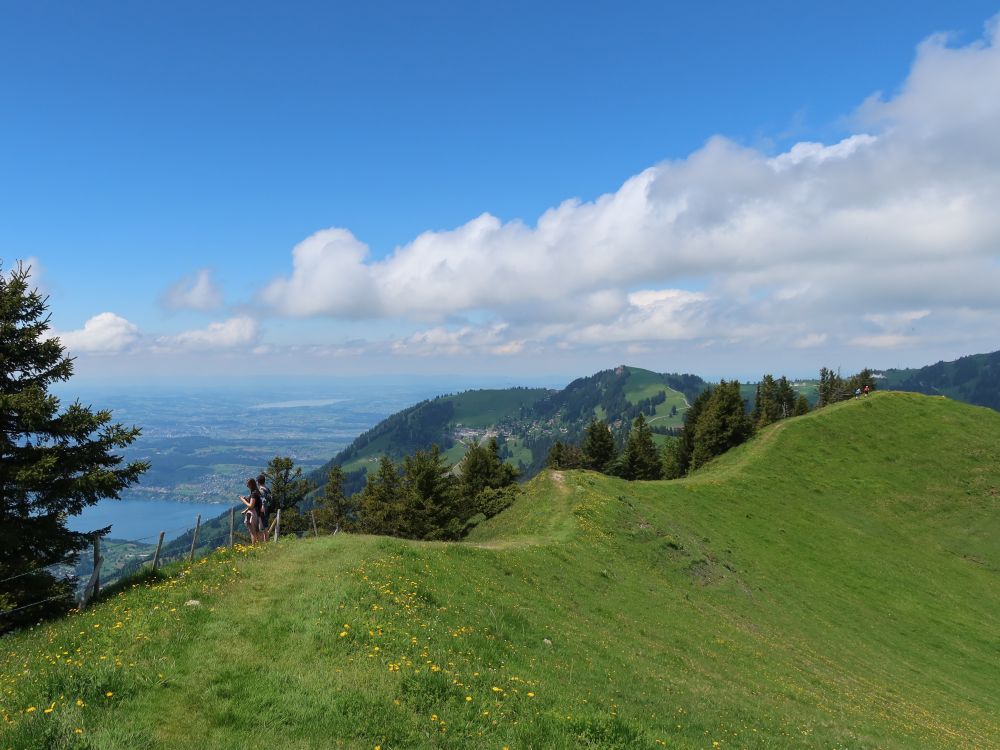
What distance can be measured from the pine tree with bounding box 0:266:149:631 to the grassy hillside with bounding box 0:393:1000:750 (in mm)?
5882

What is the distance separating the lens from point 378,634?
51.1 feet

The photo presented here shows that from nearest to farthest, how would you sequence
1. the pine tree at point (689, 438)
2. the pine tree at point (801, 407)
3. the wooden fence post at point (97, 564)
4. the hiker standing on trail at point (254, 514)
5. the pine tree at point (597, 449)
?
the wooden fence post at point (97, 564), the hiker standing on trail at point (254, 514), the pine tree at point (689, 438), the pine tree at point (597, 449), the pine tree at point (801, 407)

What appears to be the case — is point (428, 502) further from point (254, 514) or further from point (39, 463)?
point (39, 463)

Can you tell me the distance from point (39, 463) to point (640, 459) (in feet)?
314

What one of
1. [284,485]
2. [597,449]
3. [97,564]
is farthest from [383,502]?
[97,564]

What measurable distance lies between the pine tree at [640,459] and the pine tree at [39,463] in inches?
3596

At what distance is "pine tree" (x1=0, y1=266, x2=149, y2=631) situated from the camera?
838 inches

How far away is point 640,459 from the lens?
4094 inches

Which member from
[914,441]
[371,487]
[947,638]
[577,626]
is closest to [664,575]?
[577,626]

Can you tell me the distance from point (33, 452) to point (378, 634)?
18.3 m

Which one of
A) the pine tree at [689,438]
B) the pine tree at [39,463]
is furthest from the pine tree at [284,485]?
the pine tree at [689,438]

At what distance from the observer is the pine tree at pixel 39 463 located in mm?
21297

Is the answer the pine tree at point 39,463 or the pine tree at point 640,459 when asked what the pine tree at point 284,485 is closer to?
the pine tree at point 39,463

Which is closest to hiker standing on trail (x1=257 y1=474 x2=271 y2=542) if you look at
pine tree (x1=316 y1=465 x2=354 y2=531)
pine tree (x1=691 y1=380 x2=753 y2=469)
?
pine tree (x1=316 y1=465 x2=354 y2=531)
